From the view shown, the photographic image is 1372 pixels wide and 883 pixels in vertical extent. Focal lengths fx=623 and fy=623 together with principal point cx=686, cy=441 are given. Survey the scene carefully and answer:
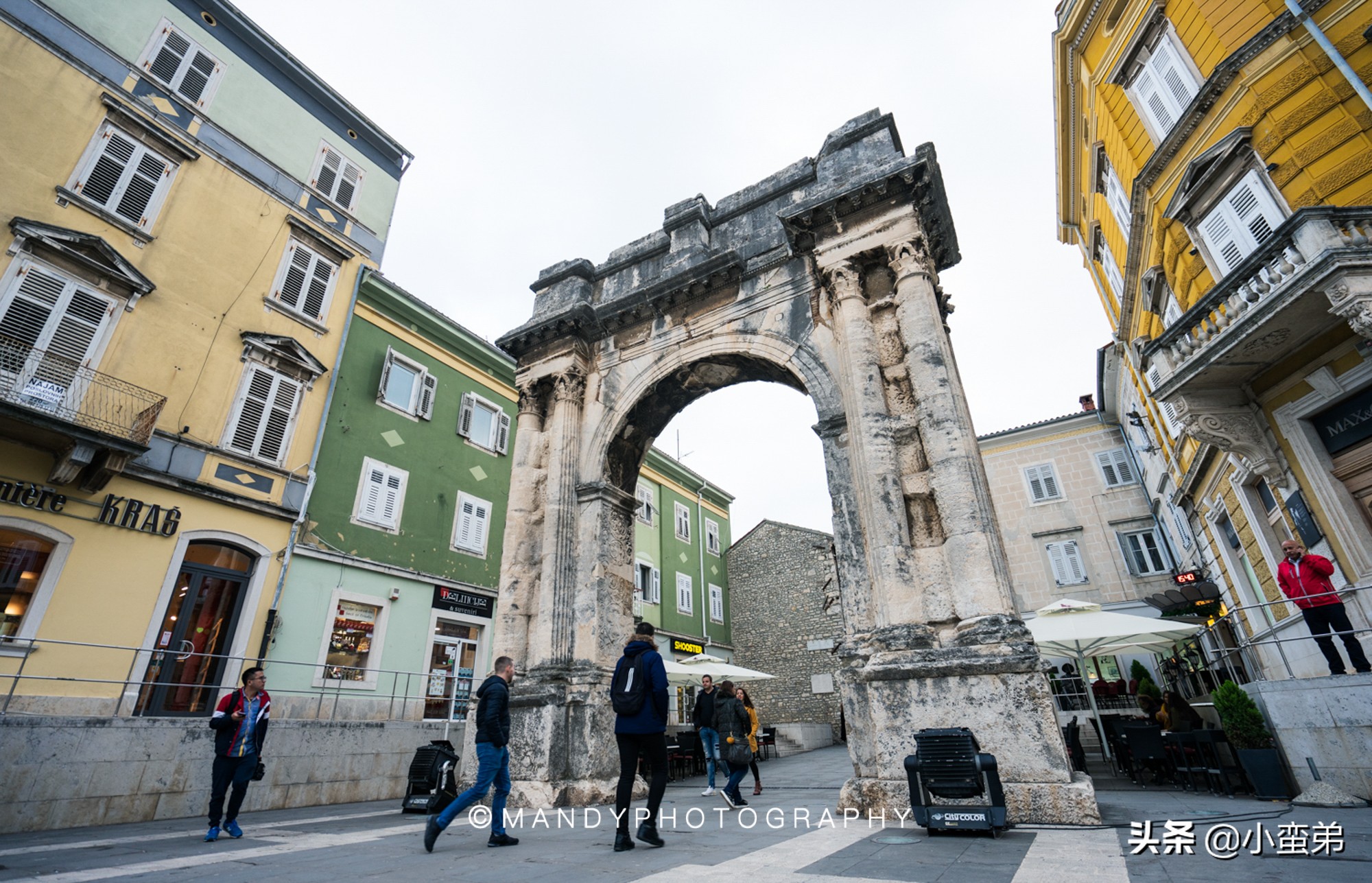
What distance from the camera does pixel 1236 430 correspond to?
9500 millimetres

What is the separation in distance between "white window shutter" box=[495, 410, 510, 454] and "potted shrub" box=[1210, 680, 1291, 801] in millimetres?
16364

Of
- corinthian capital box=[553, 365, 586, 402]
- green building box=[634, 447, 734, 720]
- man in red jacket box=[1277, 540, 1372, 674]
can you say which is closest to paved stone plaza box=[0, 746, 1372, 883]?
man in red jacket box=[1277, 540, 1372, 674]

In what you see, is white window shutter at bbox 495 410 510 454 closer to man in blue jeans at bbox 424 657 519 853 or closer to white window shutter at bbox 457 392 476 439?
white window shutter at bbox 457 392 476 439

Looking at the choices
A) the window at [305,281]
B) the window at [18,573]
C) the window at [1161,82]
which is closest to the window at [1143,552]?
the window at [1161,82]

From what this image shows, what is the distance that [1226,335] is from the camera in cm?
859

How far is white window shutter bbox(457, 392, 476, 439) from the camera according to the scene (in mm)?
17188

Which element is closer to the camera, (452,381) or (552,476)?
(552,476)

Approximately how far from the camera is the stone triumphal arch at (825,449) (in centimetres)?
616

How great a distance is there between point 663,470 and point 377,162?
1472cm

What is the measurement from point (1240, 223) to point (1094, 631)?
6.84 metres

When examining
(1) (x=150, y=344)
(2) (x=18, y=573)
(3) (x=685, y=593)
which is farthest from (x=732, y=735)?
(3) (x=685, y=593)

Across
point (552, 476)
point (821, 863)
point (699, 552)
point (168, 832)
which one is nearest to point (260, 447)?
point (552, 476)

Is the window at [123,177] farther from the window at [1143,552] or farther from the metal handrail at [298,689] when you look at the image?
the window at [1143,552]

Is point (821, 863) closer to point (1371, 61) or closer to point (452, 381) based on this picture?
point (1371, 61)
